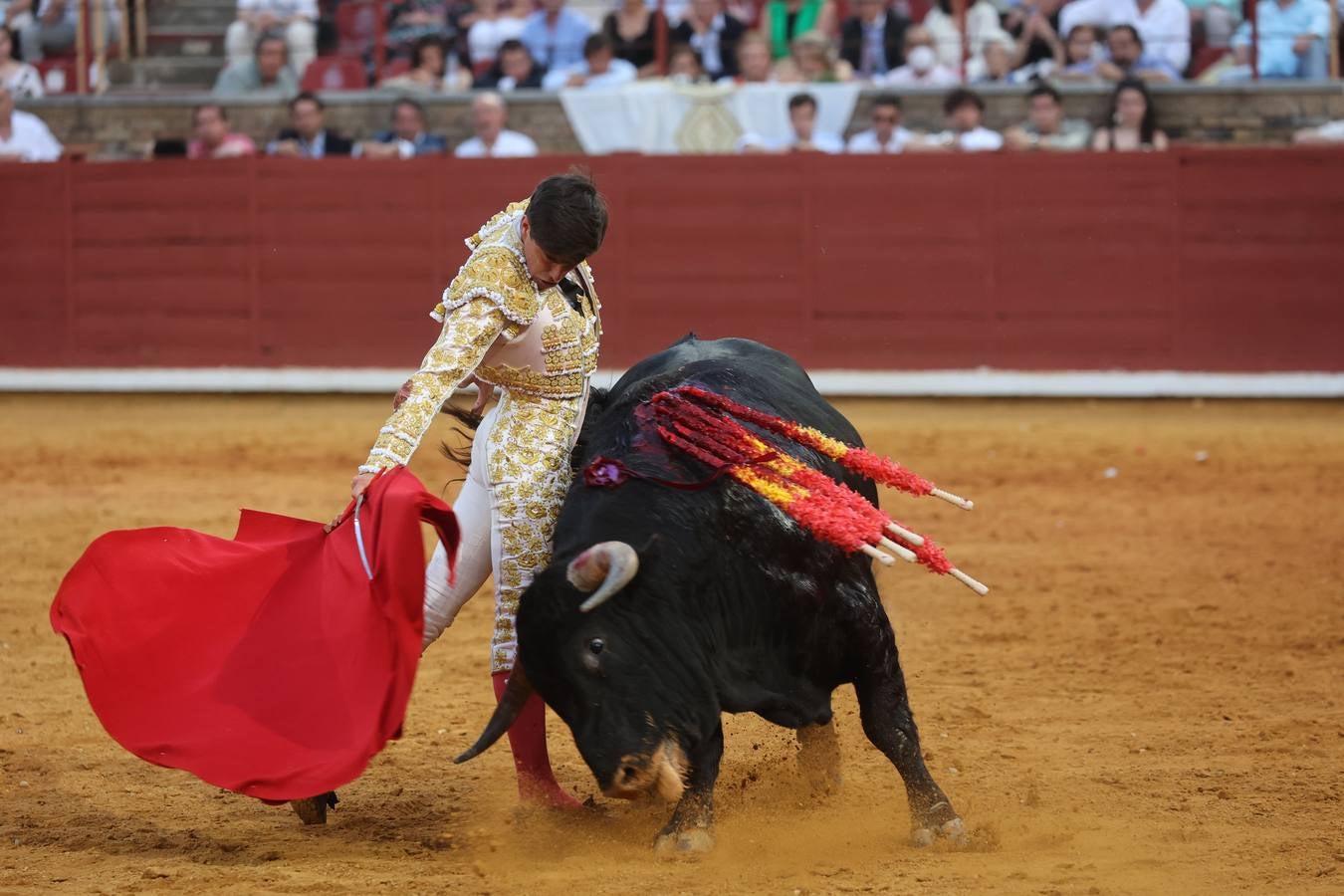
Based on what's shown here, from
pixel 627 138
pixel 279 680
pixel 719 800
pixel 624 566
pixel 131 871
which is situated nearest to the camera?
pixel 624 566

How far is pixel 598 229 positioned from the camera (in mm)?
3088

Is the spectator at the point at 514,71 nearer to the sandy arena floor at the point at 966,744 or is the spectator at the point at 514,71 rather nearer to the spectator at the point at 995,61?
the spectator at the point at 995,61

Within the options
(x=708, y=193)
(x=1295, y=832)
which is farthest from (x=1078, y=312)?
(x=1295, y=832)

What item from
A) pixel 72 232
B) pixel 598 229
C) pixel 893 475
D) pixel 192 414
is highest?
pixel 598 229

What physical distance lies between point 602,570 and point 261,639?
0.81 m

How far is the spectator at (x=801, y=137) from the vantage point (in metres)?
9.45

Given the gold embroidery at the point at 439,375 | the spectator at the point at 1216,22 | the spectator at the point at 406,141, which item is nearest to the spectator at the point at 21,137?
the spectator at the point at 406,141

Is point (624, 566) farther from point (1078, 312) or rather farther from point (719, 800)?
point (1078, 312)

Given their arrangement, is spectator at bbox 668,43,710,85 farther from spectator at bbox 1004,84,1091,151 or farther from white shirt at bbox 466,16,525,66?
spectator at bbox 1004,84,1091,151

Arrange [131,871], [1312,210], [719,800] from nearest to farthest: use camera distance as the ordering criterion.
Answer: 1. [131,871]
2. [719,800]
3. [1312,210]

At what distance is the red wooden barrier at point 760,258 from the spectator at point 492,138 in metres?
0.17

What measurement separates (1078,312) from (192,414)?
492cm

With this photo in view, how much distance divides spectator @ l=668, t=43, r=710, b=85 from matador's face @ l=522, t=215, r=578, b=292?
6694mm

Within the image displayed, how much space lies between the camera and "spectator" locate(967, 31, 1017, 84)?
381 inches
